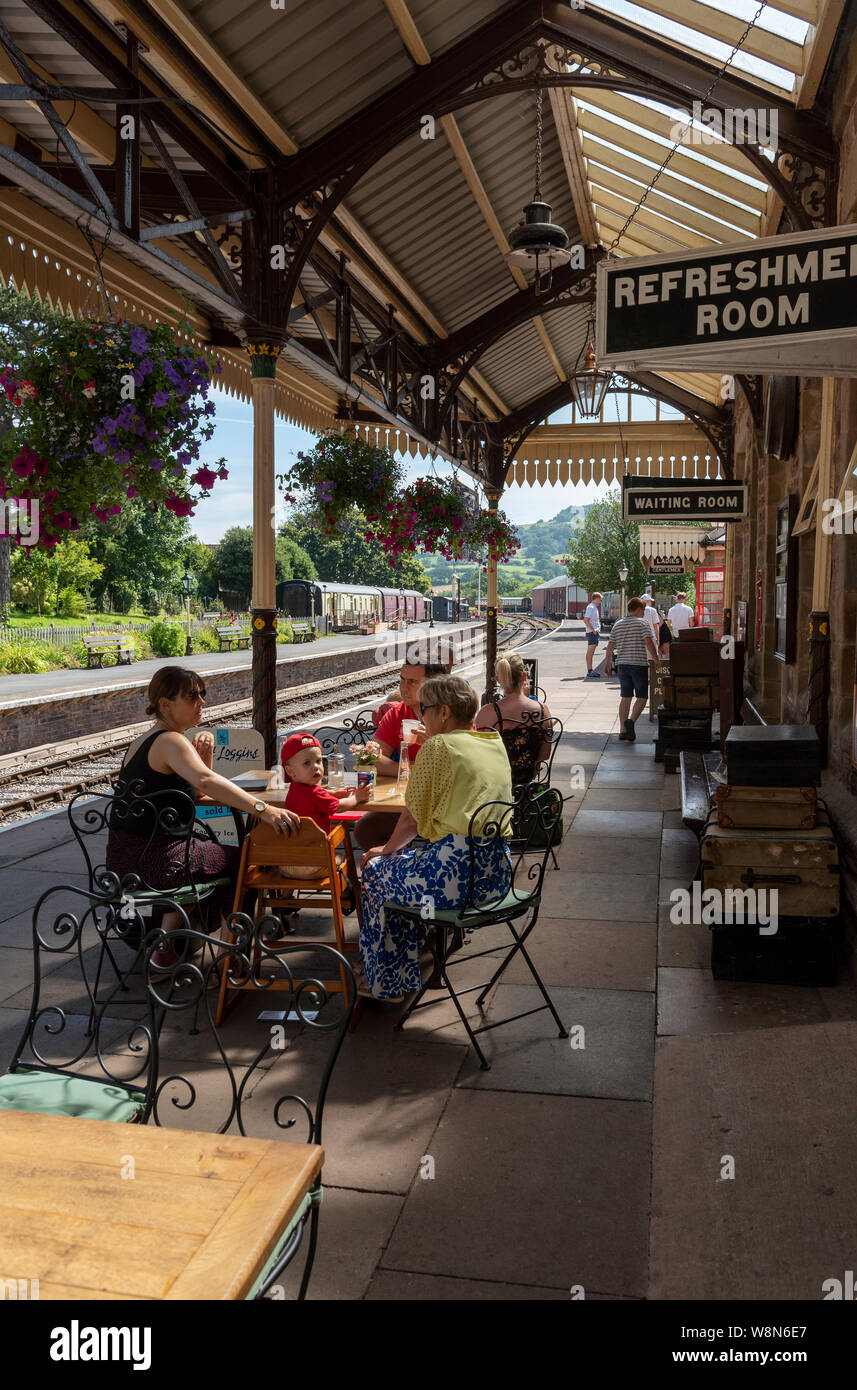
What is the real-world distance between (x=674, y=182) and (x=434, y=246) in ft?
6.88

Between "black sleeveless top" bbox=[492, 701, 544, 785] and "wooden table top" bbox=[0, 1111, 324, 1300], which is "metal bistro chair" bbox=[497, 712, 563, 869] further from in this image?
"wooden table top" bbox=[0, 1111, 324, 1300]

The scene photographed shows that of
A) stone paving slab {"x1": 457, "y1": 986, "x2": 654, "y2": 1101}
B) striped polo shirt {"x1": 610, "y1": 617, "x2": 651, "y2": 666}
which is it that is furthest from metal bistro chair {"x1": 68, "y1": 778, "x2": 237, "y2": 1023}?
striped polo shirt {"x1": 610, "y1": 617, "x2": 651, "y2": 666}

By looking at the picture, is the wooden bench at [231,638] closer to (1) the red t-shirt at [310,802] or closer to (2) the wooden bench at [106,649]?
(2) the wooden bench at [106,649]

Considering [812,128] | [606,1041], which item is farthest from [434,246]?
[606,1041]

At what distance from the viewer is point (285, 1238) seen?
1.94m

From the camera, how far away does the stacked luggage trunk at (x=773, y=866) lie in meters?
4.29

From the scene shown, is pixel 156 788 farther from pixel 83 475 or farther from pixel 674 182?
pixel 674 182

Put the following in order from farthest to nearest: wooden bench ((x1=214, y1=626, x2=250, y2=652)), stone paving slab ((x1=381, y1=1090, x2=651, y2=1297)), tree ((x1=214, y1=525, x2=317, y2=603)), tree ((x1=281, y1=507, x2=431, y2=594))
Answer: tree ((x1=281, y1=507, x2=431, y2=594)) < tree ((x1=214, y1=525, x2=317, y2=603)) < wooden bench ((x1=214, y1=626, x2=250, y2=652)) < stone paving slab ((x1=381, y1=1090, x2=651, y2=1297))

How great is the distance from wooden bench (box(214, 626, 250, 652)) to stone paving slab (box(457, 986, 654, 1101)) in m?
27.6

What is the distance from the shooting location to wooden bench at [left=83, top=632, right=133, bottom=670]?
23516mm

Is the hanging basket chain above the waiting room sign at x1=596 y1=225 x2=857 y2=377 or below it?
above

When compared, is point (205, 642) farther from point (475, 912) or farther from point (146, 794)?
point (475, 912)

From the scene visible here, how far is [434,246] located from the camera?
9.02m
